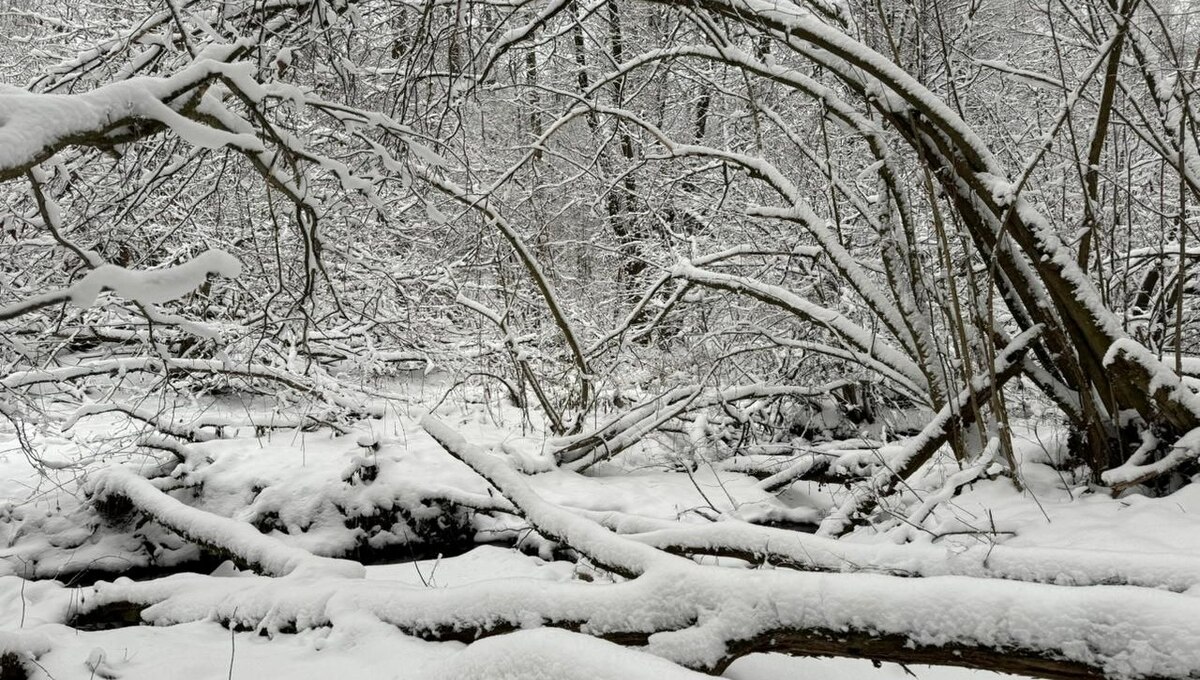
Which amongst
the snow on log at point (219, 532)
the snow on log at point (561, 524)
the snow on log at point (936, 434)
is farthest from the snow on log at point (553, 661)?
the snow on log at point (936, 434)

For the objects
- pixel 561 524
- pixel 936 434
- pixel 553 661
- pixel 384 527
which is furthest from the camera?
pixel 384 527

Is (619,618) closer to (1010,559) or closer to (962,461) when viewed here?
(1010,559)

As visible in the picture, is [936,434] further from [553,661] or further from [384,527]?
[384,527]

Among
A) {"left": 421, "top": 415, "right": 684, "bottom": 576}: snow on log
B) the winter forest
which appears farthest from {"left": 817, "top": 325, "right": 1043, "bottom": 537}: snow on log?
{"left": 421, "top": 415, "right": 684, "bottom": 576}: snow on log

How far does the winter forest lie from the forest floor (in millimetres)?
29

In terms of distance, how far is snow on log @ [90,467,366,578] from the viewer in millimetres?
3859

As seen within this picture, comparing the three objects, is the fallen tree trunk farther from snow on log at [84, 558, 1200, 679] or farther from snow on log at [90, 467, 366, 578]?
snow on log at [90, 467, 366, 578]

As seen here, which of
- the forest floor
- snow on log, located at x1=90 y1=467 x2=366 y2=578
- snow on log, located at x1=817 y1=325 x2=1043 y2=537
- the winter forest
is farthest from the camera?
snow on log, located at x1=817 y1=325 x2=1043 y2=537

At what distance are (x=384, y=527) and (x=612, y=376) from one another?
2.88m

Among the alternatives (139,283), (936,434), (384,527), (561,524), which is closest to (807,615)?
(561,524)

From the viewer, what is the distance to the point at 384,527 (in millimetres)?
5582

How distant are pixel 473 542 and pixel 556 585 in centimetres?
284

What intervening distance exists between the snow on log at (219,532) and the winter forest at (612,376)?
0.03 m

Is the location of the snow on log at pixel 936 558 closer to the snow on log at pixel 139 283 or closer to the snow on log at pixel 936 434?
the snow on log at pixel 936 434
